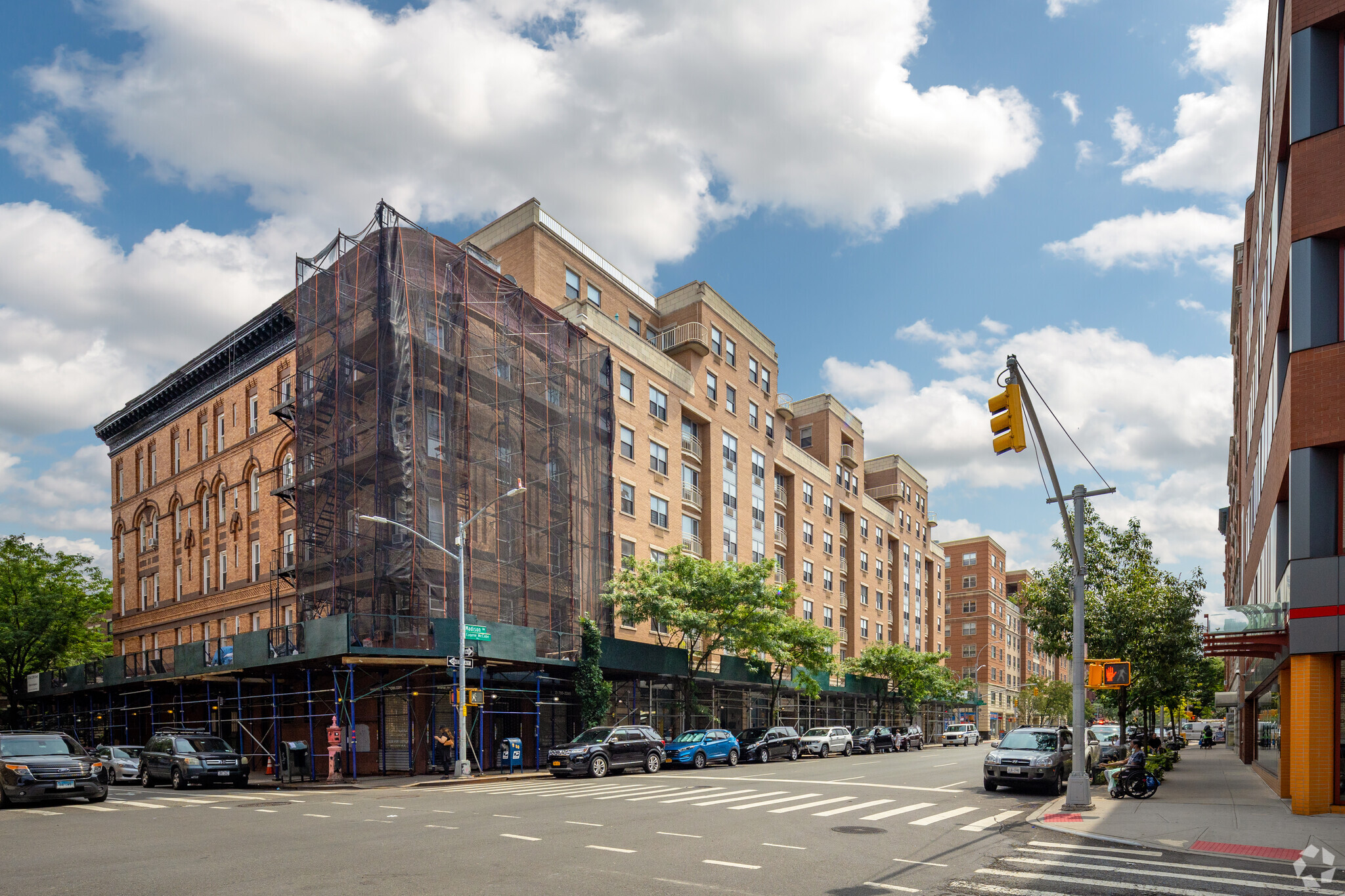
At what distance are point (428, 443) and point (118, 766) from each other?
48.7 ft

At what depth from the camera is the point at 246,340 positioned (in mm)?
44969

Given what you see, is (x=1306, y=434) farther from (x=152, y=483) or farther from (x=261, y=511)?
(x=152, y=483)

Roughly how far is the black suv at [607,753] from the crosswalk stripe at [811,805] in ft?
32.0

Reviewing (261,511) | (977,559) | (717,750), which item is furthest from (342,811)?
(977,559)

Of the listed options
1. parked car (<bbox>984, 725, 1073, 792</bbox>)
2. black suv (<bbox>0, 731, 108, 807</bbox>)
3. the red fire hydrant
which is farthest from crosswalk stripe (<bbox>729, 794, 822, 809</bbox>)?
black suv (<bbox>0, 731, 108, 807</bbox>)

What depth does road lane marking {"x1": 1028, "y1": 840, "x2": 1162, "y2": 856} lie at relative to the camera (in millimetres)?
13789

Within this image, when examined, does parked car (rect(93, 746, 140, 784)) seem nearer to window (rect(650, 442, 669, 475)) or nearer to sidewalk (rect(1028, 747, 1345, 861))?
window (rect(650, 442, 669, 475))

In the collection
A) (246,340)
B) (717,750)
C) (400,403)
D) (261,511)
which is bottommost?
(717,750)

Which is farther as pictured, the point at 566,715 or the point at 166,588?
the point at 166,588

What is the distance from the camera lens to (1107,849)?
46.5 ft

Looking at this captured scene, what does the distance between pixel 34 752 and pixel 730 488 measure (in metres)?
37.7

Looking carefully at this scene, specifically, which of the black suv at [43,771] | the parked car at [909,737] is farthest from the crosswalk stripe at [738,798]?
the parked car at [909,737]

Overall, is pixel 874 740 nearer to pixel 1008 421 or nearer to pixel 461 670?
pixel 461 670

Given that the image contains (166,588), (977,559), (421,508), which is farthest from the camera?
(977,559)
